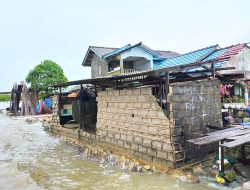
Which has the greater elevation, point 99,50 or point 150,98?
point 99,50

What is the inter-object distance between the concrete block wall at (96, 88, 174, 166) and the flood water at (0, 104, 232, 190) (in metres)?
0.73

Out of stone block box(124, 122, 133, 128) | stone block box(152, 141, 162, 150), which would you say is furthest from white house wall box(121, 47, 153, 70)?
stone block box(152, 141, 162, 150)

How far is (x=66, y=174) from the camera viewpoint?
28.2 feet

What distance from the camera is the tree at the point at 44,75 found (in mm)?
34031

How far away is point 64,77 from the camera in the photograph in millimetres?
36750

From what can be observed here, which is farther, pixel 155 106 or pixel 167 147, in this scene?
pixel 155 106

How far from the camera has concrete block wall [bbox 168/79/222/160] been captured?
302 inches

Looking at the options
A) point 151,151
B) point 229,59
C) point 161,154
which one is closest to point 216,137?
point 161,154

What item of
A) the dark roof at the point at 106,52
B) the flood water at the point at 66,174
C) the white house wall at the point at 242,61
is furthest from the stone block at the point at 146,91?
the dark roof at the point at 106,52

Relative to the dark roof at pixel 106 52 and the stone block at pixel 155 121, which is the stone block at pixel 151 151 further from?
the dark roof at pixel 106 52

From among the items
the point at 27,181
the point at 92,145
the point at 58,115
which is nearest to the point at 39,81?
the point at 58,115

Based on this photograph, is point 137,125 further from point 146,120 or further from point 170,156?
point 170,156

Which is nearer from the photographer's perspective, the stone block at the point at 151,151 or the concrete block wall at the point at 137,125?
the concrete block wall at the point at 137,125

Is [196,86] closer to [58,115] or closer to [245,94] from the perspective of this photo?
[245,94]
